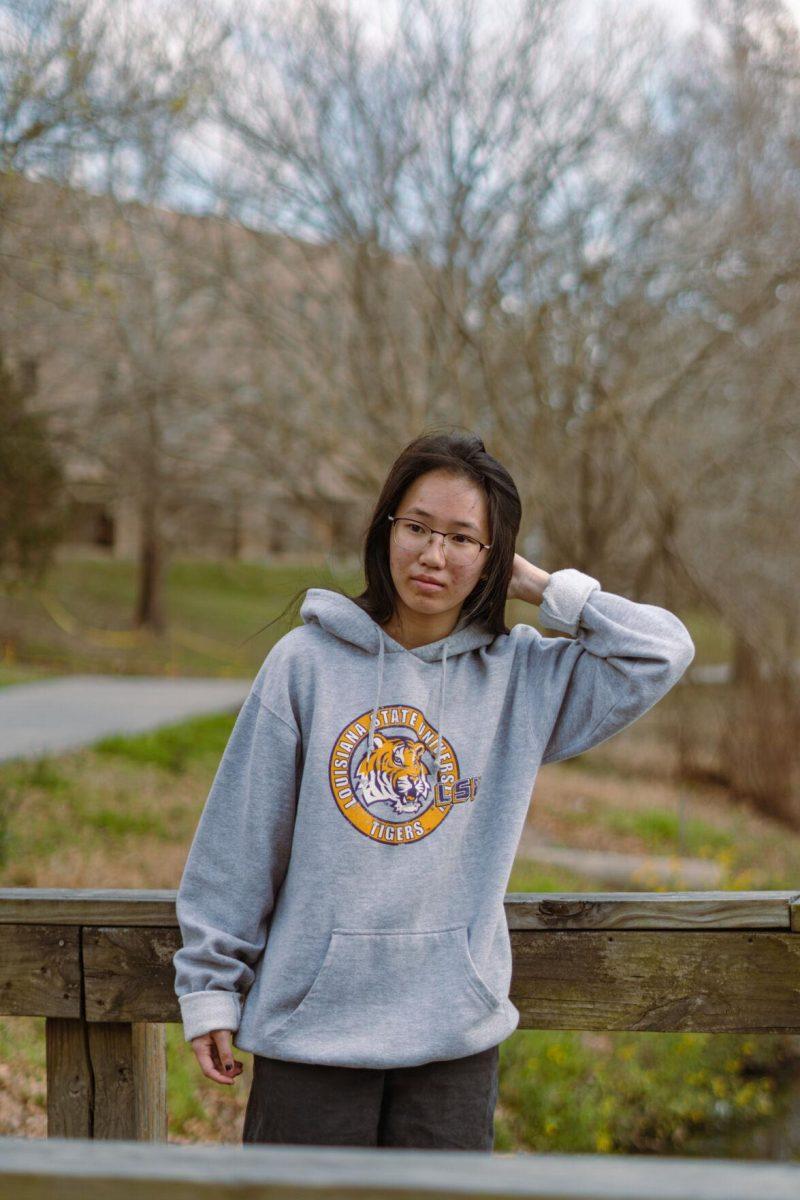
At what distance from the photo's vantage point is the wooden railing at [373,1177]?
760 millimetres

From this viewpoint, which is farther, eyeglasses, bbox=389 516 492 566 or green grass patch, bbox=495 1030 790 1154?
green grass patch, bbox=495 1030 790 1154

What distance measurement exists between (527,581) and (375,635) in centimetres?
31

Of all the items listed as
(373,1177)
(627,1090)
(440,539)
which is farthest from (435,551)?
(627,1090)

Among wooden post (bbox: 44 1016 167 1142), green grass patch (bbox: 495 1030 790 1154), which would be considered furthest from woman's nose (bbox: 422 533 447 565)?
green grass patch (bbox: 495 1030 790 1154)

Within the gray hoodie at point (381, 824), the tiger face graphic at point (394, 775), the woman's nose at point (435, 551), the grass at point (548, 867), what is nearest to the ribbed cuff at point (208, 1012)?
the gray hoodie at point (381, 824)

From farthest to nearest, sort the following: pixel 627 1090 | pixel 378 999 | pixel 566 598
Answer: pixel 627 1090 < pixel 566 598 < pixel 378 999

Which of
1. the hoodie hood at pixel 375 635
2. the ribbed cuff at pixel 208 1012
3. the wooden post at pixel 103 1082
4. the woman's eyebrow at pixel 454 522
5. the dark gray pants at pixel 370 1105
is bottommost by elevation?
the wooden post at pixel 103 1082

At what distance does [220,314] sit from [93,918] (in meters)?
11.5

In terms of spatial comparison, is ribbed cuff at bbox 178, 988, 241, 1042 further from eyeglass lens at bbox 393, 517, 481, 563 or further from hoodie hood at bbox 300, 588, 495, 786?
eyeglass lens at bbox 393, 517, 481, 563

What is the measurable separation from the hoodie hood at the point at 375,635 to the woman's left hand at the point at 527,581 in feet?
0.40

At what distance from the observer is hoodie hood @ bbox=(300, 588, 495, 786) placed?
6.97 ft

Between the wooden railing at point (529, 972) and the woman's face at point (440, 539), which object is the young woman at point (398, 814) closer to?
the woman's face at point (440, 539)

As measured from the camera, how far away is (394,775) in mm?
2043

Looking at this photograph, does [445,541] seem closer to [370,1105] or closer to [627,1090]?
[370,1105]
